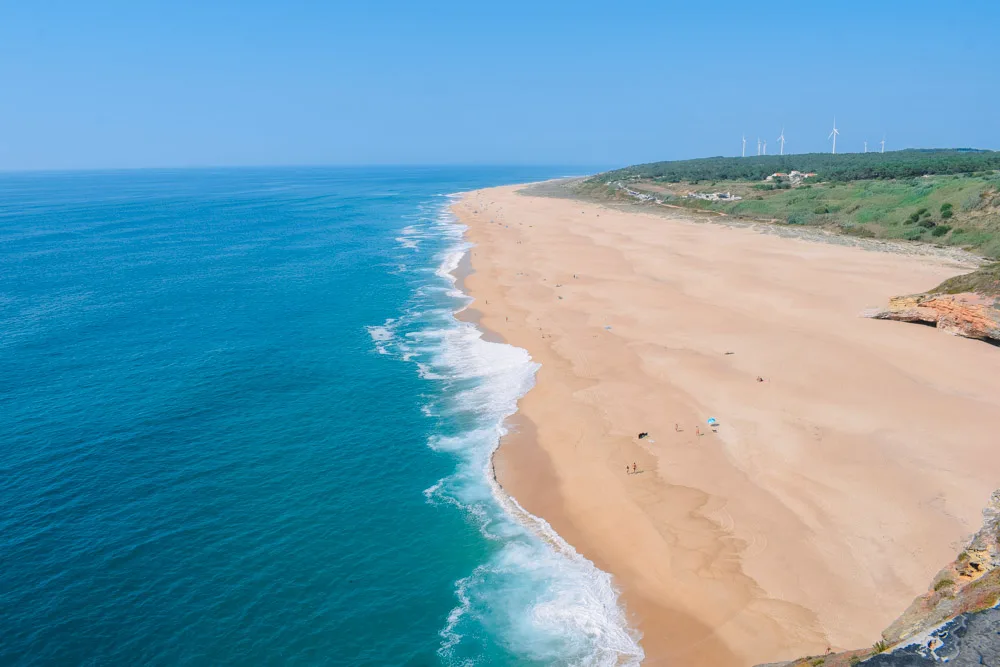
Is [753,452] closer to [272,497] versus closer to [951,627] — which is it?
[951,627]

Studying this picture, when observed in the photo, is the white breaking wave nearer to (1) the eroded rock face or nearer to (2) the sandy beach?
(2) the sandy beach

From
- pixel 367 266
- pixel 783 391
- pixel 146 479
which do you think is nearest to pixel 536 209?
pixel 367 266

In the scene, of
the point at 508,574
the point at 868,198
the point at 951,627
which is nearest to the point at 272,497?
the point at 508,574

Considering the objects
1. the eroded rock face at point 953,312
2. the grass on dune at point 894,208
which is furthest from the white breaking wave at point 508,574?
the grass on dune at point 894,208

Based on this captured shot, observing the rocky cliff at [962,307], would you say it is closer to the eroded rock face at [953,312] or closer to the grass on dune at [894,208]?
the eroded rock face at [953,312]

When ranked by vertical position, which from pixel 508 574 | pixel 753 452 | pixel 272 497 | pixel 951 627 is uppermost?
pixel 951 627

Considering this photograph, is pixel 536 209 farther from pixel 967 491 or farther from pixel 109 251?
pixel 967 491
